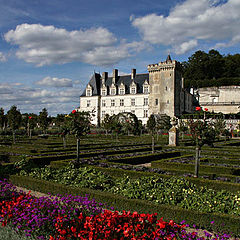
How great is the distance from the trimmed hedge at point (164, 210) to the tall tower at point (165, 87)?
1511 inches

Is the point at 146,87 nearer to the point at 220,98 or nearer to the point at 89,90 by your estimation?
the point at 89,90

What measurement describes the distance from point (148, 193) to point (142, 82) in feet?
145

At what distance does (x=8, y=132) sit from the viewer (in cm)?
3381

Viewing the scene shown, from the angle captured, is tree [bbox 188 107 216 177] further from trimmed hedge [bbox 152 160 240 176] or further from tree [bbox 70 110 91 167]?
tree [bbox 70 110 91 167]

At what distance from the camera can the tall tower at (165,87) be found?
4469 cm

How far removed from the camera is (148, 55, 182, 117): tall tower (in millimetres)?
44688

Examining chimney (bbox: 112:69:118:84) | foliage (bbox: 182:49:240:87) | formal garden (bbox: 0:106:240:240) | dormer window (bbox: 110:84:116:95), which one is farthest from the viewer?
foliage (bbox: 182:49:240:87)

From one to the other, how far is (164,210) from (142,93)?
4347 centimetres

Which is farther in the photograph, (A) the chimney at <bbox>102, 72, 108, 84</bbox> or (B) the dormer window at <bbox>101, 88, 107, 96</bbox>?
(A) the chimney at <bbox>102, 72, 108, 84</bbox>

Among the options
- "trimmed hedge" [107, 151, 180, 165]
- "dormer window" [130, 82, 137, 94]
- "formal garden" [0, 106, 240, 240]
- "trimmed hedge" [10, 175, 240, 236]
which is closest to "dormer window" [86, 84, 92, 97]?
"dormer window" [130, 82, 137, 94]

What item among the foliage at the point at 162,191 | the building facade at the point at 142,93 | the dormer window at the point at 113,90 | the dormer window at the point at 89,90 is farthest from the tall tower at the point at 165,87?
the foliage at the point at 162,191

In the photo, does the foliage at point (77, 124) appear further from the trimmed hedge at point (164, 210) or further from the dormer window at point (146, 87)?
the dormer window at point (146, 87)

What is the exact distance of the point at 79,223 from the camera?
4.32 m

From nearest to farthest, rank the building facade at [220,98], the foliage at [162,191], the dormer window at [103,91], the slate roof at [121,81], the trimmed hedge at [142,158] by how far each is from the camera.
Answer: the foliage at [162,191]
the trimmed hedge at [142,158]
the slate roof at [121,81]
the building facade at [220,98]
the dormer window at [103,91]
